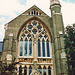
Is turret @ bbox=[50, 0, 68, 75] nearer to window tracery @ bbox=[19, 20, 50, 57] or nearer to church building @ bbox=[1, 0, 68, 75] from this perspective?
church building @ bbox=[1, 0, 68, 75]

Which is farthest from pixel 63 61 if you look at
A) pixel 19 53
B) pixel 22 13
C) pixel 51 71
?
pixel 22 13

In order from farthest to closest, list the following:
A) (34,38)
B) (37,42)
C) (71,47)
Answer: (34,38)
(37,42)
(71,47)

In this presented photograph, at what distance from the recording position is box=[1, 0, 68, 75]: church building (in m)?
15.3

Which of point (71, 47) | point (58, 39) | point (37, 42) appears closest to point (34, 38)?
point (37, 42)

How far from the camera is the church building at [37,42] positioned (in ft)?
50.3

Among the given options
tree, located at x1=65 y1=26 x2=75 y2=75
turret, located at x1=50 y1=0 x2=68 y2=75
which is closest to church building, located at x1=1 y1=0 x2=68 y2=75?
turret, located at x1=50 y1=0 x2=68 y2=75

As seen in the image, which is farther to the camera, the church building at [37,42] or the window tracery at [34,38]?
the window tracery at [34,38]

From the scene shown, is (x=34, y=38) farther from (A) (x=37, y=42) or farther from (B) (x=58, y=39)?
(B) (x=58, y=39)

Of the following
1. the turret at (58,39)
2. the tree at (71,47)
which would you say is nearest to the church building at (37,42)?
the turret at (58,39)

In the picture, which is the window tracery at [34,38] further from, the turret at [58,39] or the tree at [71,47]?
the tree at [71,47]

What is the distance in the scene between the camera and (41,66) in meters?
15.8

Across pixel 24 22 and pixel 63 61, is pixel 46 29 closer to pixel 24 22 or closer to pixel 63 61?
pixel 24 22

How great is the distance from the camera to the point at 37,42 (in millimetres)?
17531

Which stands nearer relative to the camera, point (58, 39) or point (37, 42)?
point (58, 39)
